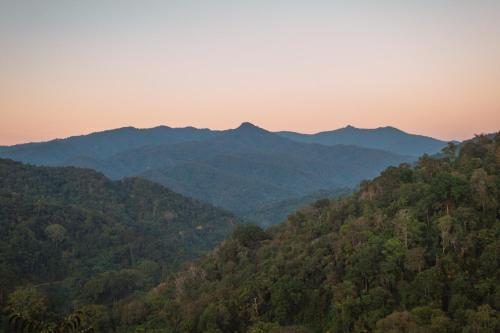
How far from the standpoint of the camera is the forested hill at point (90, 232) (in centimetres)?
6519

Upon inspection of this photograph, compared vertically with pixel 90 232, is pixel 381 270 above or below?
above

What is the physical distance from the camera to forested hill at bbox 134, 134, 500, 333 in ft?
95.8

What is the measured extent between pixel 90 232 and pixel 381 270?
69.8 m

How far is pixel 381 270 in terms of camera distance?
33.4 meters

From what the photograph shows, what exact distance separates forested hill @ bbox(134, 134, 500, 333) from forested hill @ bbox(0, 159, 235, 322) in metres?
23.4

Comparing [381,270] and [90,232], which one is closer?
[381,270]

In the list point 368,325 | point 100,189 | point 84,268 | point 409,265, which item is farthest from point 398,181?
point 100,189

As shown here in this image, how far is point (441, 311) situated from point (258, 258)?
2285 centimetres

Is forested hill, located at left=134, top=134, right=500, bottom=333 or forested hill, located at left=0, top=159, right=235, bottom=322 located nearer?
forested hill, located at left=134, top=134, right=500, bottom=333

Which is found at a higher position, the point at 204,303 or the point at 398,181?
the point at 398,181

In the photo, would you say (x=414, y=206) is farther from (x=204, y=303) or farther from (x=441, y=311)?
(x=204, y=303)

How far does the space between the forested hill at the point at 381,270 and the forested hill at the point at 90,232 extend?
76.6 feet

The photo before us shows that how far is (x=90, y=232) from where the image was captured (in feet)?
293

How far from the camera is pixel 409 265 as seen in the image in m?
32.6
